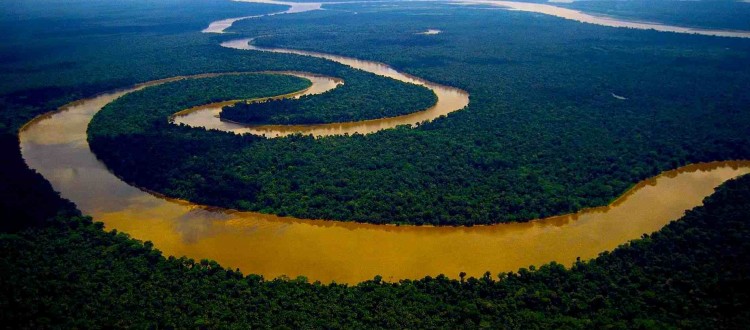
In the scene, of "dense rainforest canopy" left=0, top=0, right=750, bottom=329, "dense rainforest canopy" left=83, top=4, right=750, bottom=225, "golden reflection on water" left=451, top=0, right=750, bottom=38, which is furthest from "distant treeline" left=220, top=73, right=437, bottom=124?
"golden reflection on water" left=451, top=0, right=750, bottom=38

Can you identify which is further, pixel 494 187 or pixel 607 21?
pixel 607 21

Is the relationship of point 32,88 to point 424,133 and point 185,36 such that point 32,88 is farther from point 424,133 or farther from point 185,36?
point 424,133

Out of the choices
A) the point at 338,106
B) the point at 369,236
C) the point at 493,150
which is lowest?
the point at 369,236

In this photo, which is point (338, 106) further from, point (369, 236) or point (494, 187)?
point (369, 236)

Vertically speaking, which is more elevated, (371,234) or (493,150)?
(493,150)

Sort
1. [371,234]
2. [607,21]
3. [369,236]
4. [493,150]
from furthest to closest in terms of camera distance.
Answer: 1. [607,21]
2. [493,150]
3. [371,234]
4. [369,236]

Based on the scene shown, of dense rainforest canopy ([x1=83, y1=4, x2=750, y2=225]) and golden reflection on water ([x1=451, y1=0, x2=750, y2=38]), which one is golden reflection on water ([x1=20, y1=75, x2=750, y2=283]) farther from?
golden reflection on water ([x1=451, y1=0, x2=750, y2=38])

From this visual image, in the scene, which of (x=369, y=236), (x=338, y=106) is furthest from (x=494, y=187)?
(x=338, y=106)
